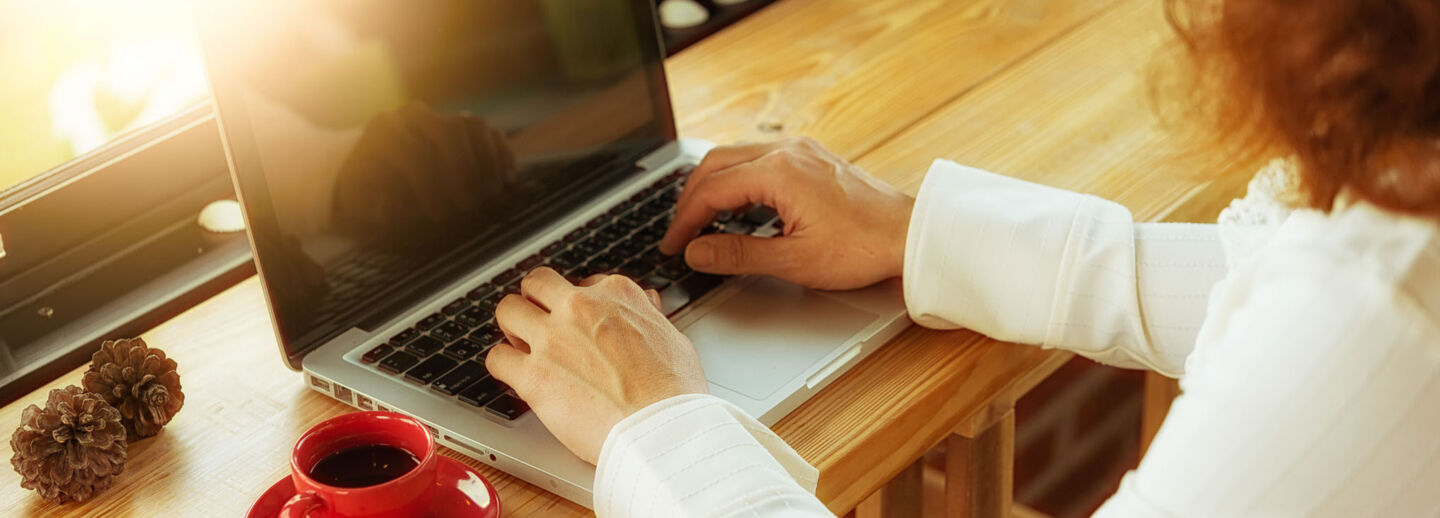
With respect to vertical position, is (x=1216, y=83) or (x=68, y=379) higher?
(x=1216, y=83)

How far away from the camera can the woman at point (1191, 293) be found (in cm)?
55

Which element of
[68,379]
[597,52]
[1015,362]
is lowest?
[1015,362]

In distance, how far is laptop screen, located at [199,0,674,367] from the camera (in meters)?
0.86

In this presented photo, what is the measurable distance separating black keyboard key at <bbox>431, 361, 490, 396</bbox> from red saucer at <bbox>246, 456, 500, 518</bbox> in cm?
9

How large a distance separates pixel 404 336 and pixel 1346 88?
0.62 m

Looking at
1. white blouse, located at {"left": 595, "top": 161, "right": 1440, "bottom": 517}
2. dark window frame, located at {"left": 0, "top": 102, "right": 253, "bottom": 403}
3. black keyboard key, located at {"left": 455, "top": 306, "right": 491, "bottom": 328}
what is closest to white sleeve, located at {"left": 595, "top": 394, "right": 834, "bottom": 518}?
white blouse, located at {"left": 595, "top": 161, "right": 1440, "bottom": 517}

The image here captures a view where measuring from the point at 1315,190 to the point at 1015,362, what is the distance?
0.40 metres

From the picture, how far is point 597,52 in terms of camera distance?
3.57ft

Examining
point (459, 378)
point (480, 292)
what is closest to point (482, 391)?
point (459, 378)

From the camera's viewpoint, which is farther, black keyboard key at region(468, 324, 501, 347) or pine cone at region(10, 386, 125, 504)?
black keyboard key at region(468, 324, 501, 347)

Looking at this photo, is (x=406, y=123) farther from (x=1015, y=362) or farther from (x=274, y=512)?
(x=1015, y=362)

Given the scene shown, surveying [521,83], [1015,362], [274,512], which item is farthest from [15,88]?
[1015,362]

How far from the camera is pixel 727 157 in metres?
1.04

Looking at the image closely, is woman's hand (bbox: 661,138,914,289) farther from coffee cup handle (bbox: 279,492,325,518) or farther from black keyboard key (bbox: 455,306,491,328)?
coffee cup handle (bbox: 279,492,325,518)
